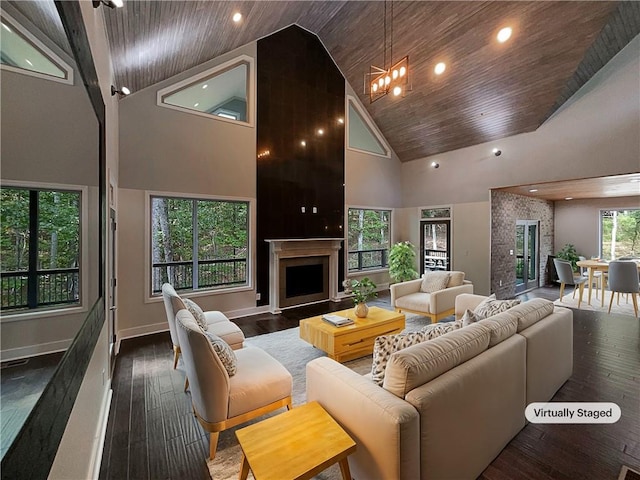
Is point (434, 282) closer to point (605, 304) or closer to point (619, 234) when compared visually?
point (605, 304)

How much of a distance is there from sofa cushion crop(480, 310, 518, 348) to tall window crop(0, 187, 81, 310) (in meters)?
2.42

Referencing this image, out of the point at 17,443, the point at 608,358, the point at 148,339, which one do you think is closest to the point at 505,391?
the point at 17,443

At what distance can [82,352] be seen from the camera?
4.53ft

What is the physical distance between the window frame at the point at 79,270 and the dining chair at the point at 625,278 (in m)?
7.65

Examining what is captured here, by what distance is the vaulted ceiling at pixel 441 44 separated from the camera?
3607mm

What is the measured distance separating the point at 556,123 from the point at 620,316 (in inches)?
145

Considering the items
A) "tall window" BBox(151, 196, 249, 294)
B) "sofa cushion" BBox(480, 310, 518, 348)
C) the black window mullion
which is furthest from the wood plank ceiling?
"sofa cushion" BBox(480, 310, 518, 348)

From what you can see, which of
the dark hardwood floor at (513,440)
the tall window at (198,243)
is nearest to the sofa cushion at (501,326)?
the dark hardwood floor at (513,440)

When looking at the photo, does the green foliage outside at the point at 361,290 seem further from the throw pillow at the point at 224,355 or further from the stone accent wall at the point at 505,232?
the stone accent wall at the point at 505,232

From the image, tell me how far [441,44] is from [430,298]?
14.6ft

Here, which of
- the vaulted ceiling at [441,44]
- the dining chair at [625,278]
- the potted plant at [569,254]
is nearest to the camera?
the vaulted ceiling at [441,44]

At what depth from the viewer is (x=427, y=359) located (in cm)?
165

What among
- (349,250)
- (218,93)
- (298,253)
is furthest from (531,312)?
(218,93)

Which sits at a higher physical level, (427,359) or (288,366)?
(427,359)
